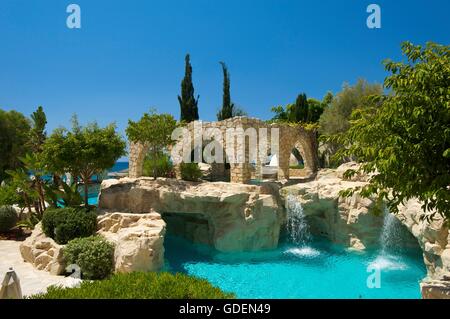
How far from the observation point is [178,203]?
56.2 feet

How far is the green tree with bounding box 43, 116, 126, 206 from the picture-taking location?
1599 centimetres

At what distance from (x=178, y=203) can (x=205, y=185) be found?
6.00 ft

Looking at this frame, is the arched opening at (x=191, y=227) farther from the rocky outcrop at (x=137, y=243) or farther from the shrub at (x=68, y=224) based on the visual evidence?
the shrub at (x=68, y=224)

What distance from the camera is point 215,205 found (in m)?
17.0

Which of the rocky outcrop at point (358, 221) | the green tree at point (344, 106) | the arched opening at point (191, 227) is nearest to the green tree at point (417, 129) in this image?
the rocky outcrop at point (358, 221)

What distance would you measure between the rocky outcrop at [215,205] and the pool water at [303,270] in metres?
0.72

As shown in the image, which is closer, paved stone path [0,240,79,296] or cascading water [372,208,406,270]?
paved stone path [0,240,79,296]

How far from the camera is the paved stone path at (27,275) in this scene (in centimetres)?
1019

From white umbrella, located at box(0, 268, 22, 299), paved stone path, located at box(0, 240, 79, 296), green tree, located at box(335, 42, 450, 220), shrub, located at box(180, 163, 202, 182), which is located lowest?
paved stone path, located at box(0, 240, 79, 296)

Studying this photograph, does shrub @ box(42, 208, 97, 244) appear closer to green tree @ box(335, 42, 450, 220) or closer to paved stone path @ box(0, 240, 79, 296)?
paved stone path @ box(0, 240, 79, 296)

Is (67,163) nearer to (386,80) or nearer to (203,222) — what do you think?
(203,222)

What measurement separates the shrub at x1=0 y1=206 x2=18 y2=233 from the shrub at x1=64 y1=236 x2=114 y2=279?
8.91 metres

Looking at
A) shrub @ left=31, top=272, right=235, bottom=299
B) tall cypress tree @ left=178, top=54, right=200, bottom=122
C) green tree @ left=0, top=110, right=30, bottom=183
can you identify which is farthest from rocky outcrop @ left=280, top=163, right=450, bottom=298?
green tree @ left=0, top=110, right=30, bottom=183
